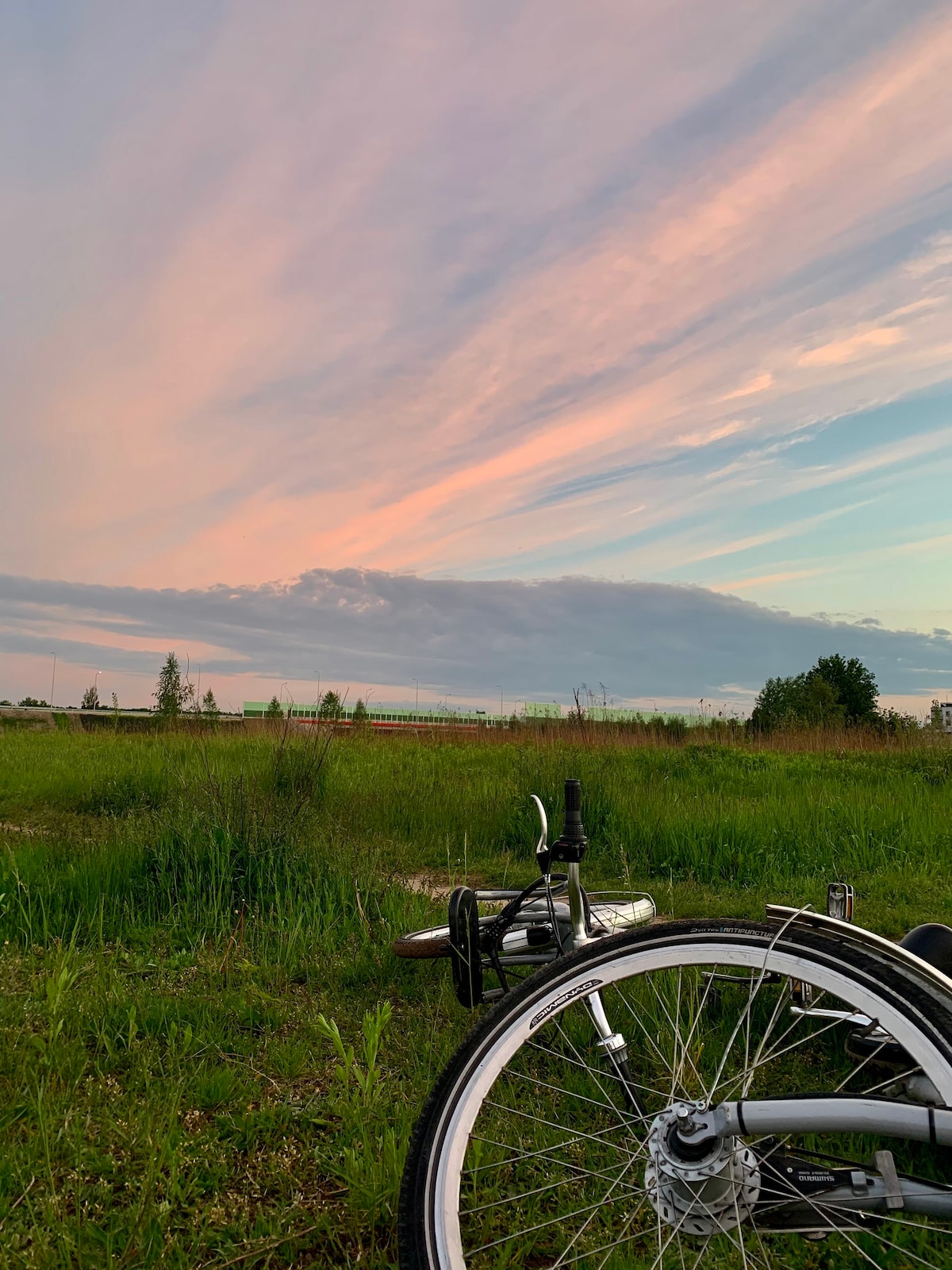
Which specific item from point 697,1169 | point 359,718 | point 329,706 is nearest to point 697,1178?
point 697,1169

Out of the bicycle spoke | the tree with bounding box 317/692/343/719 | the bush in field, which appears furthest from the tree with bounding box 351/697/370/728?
the bush in field

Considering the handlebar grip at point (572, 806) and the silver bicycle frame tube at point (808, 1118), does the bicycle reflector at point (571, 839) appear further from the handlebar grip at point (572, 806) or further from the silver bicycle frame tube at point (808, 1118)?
the silver bicycle frame tube at point (808, 1118)

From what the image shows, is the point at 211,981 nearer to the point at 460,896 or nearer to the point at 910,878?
the point at 460,896

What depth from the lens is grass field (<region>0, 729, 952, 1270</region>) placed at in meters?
2.41

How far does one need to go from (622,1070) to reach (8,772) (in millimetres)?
11818

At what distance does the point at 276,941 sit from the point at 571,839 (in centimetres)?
259

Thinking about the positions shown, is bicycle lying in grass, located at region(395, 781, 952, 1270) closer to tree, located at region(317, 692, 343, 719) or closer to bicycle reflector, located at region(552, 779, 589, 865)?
bicycle reflector, located at region(552, 779, 589, 865)

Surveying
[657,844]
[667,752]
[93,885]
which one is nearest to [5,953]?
[93,885]

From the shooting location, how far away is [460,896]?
304 centimetres

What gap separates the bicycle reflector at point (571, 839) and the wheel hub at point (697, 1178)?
0.81m

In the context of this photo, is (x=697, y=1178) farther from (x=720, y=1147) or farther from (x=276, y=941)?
(x=276, y=941)

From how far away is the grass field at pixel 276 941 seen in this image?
2406 millimetres

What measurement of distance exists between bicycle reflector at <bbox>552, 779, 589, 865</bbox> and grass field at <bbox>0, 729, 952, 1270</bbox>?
95cm

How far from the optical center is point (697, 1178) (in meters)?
1.71
